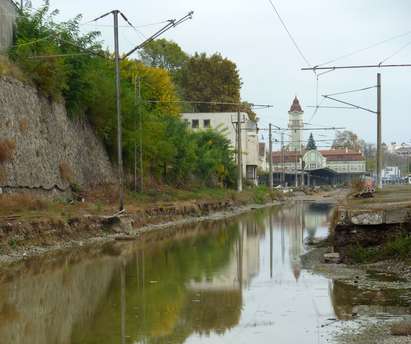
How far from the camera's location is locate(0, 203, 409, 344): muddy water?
42.4 feet

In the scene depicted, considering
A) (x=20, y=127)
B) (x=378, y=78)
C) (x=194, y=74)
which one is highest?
(x=194, y=74)

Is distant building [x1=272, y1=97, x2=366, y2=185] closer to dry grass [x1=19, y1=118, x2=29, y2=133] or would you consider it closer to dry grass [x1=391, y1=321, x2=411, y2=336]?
dry grass [x1=19, y1=118, x2=29, y2=133]

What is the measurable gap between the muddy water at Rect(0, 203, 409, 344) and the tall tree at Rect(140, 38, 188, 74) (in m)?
79.3

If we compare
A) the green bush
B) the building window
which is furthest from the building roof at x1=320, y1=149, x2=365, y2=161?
the green bush

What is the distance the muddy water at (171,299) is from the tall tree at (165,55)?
A: 79.3 metres

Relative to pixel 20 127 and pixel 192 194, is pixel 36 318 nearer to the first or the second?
pixel 20 127

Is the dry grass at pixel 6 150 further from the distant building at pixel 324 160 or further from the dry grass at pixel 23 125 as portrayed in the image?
the distant building at pixel 324 160

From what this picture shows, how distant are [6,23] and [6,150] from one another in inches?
455

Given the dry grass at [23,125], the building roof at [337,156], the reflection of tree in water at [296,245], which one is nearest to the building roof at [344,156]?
the building roof at [337,156]

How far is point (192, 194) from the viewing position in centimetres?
6512

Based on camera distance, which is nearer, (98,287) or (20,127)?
(98,287)

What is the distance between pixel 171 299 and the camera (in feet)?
55.6

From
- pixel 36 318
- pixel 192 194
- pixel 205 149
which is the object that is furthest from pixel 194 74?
pixel 36 318

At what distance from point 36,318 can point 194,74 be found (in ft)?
289
